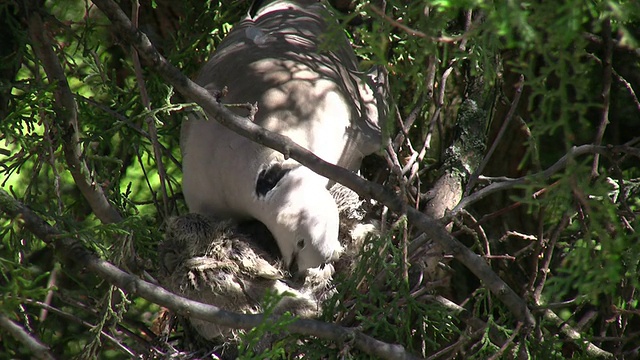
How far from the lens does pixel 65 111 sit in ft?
6.02

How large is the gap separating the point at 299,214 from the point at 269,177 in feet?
0.42

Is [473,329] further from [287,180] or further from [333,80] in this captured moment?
[333,80]

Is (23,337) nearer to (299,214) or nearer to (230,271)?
(230,271)

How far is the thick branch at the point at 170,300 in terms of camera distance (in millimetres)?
1443

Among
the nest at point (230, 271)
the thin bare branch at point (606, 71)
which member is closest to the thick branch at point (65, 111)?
the nest at point (230, 271)

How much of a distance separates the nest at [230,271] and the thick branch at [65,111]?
0.78ft

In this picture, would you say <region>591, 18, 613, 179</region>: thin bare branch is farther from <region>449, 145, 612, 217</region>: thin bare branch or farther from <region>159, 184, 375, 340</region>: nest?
<region>159, 184, 375, 340</region>: nest

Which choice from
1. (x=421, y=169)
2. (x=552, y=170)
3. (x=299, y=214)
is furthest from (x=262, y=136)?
(x=421, y=169)

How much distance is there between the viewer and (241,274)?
1.76 metres

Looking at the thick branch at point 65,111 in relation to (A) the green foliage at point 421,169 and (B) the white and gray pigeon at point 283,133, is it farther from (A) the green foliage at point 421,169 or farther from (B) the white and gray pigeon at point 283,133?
(B) the white and gray pigeon at point 283,133

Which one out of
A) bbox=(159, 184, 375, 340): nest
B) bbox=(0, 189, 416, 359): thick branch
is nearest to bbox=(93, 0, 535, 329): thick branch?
bbox=(0, 189, 416, 359): thick branch

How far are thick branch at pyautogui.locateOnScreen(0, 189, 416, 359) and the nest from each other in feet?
0.70

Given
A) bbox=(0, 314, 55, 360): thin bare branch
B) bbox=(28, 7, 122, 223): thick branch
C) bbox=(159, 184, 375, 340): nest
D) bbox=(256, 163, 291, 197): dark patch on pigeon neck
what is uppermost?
bbox=(28, 7, 122, 223): thick branch

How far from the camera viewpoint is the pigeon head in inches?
68.0
